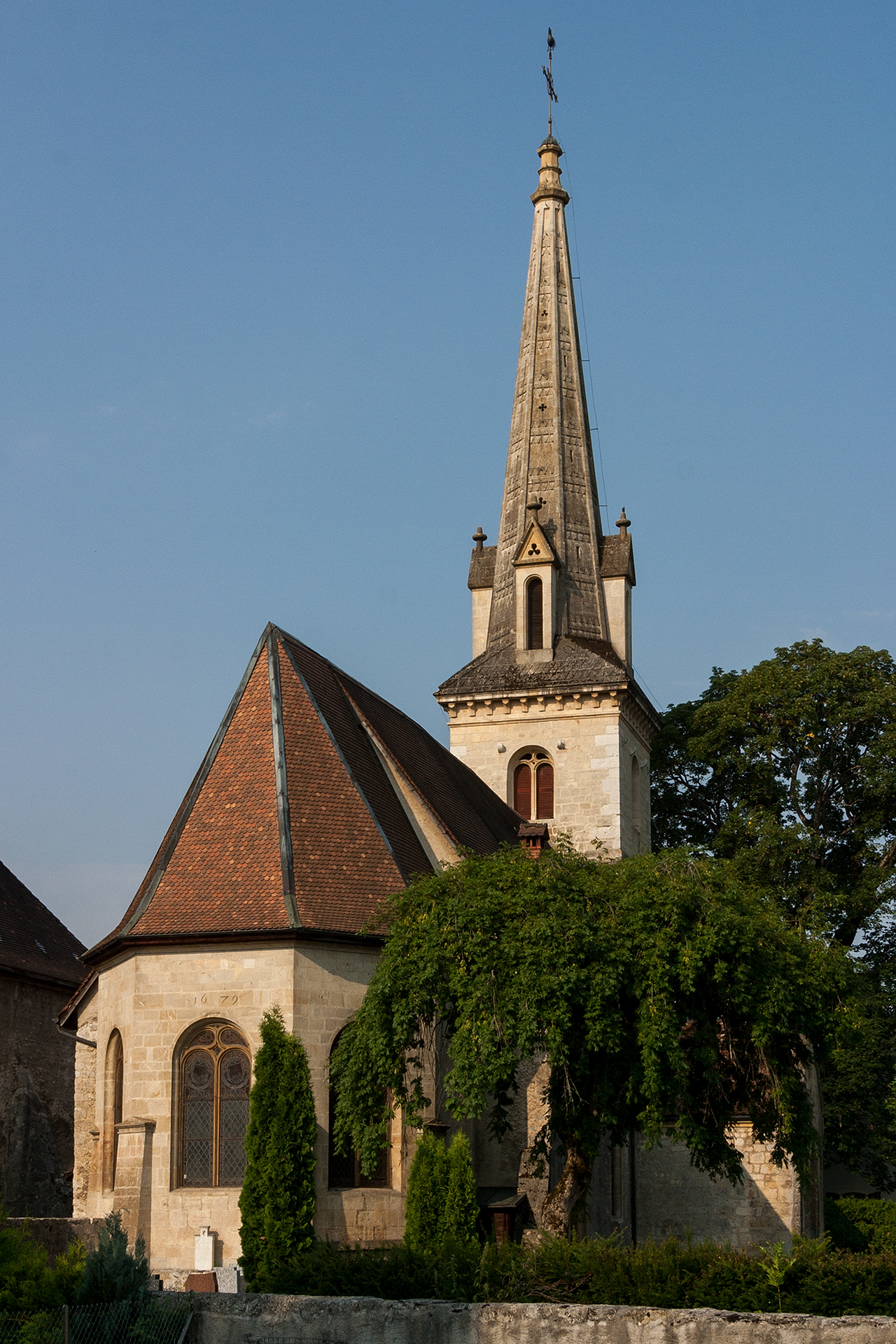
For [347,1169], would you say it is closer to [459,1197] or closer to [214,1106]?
[214,1106]

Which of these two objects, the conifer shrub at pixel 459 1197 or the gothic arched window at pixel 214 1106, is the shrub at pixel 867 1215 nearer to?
the conifer shrub at pixel 459 1197

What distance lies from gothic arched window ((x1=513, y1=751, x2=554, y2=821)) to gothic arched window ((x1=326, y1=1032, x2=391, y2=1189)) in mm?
17940

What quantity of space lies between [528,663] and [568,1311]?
26450 mm

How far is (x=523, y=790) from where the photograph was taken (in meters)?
38.2

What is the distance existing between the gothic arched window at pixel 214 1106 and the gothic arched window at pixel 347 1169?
1155 millimetres

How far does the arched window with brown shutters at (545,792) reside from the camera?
125ft

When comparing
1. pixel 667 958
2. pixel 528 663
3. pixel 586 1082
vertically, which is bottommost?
pixel 586 1082

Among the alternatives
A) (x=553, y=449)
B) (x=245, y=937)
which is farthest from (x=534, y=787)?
(x=245, y=937)

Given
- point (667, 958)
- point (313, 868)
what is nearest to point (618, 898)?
point (667, 958)

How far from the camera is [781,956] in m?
18.4

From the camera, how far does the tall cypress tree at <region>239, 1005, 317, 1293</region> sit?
18531mm

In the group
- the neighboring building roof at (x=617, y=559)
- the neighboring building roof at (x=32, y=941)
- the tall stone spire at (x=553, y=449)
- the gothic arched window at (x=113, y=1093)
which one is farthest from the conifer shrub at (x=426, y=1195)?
the neighboring building roof at (x=617, y=559)

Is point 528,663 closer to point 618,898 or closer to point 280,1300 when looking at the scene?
point 618,898

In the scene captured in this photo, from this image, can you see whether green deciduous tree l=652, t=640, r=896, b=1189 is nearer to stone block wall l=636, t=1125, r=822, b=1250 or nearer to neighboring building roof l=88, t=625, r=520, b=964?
stone block wall l=636, t=1125, r=822, b=1250
